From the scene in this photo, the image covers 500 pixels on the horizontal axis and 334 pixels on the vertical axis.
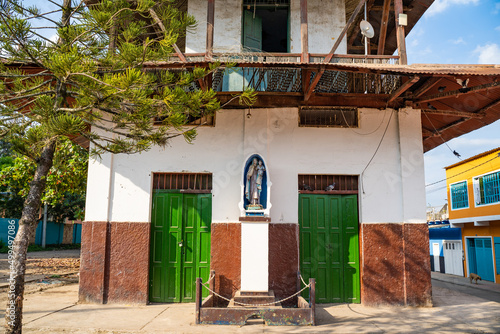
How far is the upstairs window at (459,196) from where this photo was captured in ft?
64.9

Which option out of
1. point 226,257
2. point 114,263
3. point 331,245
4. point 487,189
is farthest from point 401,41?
point 487,189

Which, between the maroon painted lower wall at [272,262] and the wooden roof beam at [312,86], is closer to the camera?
the wooden roof beam at [312,86]

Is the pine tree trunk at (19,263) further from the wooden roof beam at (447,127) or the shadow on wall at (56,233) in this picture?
the shadow on wall at (56,233)

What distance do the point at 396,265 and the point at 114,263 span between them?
6257 mm

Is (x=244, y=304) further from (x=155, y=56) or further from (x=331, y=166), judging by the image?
(x=155, y=56)

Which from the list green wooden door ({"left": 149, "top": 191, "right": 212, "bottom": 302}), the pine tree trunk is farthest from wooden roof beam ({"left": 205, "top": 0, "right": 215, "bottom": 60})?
the pine tree trunk

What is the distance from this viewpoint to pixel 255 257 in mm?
7676

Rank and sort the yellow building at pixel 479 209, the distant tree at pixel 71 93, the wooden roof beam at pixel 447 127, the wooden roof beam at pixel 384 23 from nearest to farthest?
the distant tree at pixel 71 93, the wooden roof beam at pixel 384 23, the wooden roof beam at pixel 447 127, the yellow building at pixel 479 209

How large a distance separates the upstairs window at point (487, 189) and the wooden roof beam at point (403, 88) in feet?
36.9

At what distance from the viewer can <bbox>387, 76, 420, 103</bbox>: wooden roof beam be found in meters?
7.46

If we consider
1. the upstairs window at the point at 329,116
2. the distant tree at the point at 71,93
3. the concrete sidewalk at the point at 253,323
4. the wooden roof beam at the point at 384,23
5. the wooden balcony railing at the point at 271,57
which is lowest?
the concrete sidewalk at the point at 253,323

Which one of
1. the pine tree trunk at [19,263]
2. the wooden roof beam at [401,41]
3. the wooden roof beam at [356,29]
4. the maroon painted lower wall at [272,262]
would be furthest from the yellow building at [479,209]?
the pine tree trunk at [19,263]

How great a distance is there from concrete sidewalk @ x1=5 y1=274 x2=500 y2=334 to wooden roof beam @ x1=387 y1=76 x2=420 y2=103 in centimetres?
456

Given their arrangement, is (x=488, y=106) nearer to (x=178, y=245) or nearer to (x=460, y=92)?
(x=460, y=92)
